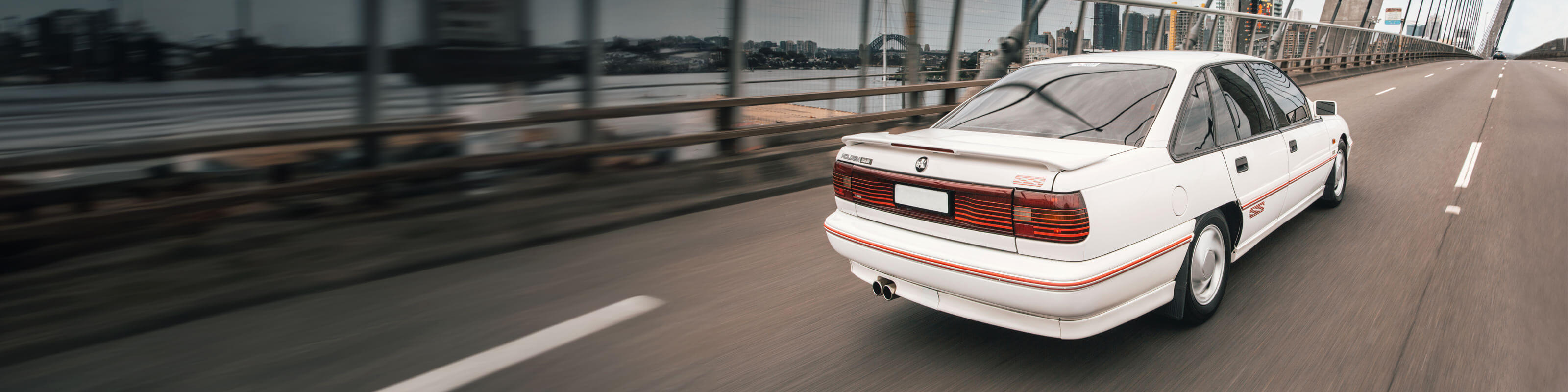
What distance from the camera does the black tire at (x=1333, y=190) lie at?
6133mm

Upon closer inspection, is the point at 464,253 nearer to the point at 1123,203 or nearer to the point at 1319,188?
the point at 1123,203

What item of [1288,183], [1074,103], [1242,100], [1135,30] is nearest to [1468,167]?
[1288,183]

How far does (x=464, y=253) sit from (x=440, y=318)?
1.31 m

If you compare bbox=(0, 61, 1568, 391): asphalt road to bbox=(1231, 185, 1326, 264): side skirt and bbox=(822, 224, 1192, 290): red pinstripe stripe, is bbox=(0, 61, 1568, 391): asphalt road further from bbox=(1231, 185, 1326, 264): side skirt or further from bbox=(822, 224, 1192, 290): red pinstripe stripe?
bbox=(822, 224, 1192, 290): red pinstripe stripe

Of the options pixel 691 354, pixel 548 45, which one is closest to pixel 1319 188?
pixel 691 354

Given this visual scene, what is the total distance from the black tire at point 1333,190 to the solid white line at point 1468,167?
5.60 feet

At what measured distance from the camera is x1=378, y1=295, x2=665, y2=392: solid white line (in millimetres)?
3354

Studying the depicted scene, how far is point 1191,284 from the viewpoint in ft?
12.0

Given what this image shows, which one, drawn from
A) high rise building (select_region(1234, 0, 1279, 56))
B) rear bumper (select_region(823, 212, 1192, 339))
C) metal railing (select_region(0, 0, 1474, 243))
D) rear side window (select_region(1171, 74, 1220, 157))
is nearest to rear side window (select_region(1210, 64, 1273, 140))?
rear side window (select_region(1171, 74, 1220, 157))

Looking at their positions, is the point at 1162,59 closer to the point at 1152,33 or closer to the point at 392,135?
the point at 392,135

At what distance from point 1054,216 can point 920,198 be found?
61 cm

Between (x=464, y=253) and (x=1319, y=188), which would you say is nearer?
(x=464, y=253)

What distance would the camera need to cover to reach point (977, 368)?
3369 mm

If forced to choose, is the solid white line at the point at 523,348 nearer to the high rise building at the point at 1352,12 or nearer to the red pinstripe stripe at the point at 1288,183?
the red pinstripe stripe at the point at 1288,183
